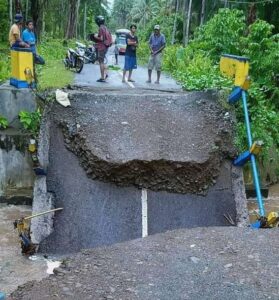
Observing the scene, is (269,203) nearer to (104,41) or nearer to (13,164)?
(104,41)

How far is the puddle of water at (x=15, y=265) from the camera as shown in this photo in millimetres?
7172

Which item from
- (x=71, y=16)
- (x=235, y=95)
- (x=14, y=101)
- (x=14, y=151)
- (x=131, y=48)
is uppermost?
(x=71, y=16)

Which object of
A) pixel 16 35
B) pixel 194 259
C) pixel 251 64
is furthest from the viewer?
pixel 251 64

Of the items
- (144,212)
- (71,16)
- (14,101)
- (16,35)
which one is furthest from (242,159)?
(71,16)

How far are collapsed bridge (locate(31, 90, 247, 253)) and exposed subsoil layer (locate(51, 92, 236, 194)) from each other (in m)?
0.02

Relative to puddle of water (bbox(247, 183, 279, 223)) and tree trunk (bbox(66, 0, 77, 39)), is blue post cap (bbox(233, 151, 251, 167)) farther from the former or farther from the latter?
tree trunk (bbox(66, 0, 77, 39))

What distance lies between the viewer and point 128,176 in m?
9.04

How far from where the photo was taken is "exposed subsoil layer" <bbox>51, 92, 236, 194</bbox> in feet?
29.8

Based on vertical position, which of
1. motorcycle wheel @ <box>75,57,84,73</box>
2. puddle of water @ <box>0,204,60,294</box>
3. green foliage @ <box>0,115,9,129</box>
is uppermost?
motorcycle wheel @ <box>75,57,84,73</box>

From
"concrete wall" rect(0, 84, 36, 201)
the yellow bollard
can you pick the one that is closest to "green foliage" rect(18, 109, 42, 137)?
"concrete wall" rect(0, 84, 36, 201)

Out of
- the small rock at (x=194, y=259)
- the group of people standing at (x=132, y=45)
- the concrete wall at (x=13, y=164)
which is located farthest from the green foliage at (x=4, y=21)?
the small rock at (x=194, y=259)

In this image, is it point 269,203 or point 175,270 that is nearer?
point 175,270

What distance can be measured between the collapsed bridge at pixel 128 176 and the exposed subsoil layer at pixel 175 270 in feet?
7.43

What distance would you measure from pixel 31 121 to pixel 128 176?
3.07 metres
